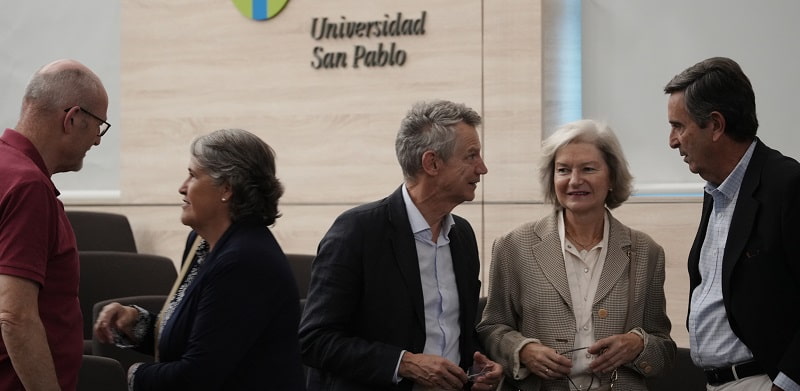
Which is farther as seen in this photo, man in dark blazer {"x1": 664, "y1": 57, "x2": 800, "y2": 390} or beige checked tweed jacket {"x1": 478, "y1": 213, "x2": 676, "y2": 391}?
beige checked tweed jacket {"x1": 478, "y1": 213, "x2": 676, "y2": 391}

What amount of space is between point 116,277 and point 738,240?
357 centimetres

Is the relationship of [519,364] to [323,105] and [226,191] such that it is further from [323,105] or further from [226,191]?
[323,105]

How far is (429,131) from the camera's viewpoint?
159 inches

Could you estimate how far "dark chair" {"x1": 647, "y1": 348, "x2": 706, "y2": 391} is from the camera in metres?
4.83

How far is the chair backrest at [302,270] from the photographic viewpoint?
6.25 metres

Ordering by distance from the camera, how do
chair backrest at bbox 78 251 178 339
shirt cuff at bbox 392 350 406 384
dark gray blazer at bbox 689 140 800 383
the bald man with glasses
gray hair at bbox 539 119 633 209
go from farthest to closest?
chair backrest at bbox 78 251 178 339 → gray hair at bbox 539 119 633 209 → shirt cuff at bbox 392 350 406 384 → dark gray blazer at bbox 689 140 800 383 → the bald man with glasses

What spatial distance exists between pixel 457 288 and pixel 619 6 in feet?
11.0

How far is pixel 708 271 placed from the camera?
3.84m

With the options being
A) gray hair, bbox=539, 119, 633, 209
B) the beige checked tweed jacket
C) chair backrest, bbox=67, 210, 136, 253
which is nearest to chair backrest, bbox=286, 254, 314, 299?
chair backrest, bbox=67, 210, 136, 253

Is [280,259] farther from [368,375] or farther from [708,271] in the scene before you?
[708,271]

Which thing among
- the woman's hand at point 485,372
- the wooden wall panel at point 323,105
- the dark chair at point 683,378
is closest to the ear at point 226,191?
the woman's hand at point 485,372

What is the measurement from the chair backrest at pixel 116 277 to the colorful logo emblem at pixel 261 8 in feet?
6.54

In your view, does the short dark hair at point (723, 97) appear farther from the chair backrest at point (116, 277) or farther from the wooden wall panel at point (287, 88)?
the chair backrest at point (116, 277)

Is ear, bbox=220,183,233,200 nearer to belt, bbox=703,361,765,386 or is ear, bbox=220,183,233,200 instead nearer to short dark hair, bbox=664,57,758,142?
short dark hair, bbox=664,57,758,142
